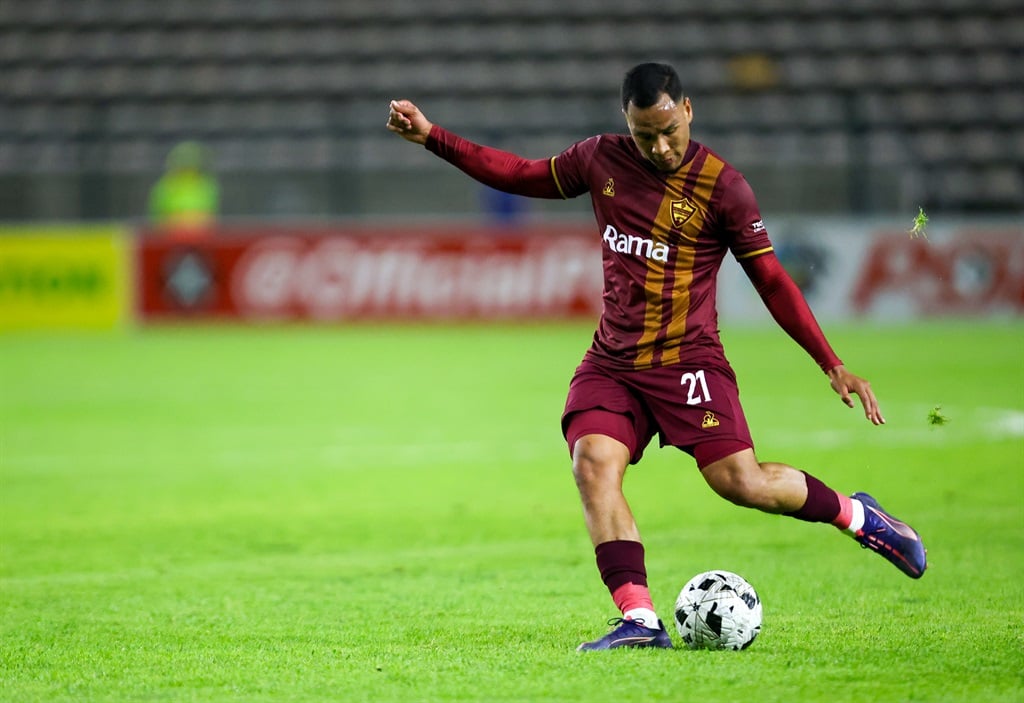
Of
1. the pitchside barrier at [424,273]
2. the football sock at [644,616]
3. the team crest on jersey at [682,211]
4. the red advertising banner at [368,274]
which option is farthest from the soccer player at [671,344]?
the red advertising banner at [368,274]

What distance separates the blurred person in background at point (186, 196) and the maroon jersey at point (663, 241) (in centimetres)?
1698

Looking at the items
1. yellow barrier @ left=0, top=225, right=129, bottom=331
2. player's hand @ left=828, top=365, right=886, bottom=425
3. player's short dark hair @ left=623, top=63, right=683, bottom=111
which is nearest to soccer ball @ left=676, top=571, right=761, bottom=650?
player's hand @ left=828, top=365, right=886, bottom=425

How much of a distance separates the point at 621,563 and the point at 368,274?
56.0 ft

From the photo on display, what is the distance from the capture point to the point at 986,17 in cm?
2578

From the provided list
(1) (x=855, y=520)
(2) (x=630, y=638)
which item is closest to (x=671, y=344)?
(1) (x=855, y=520)

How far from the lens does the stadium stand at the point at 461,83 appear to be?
77.2 ft

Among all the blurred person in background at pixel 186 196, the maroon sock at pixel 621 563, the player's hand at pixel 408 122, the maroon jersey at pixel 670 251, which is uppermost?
the blurred person in background at pixel 186 196

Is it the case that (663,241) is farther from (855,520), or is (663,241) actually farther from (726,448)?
(855,520)

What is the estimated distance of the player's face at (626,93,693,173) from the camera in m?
5.21

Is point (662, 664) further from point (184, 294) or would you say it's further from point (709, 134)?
point (709, 134)

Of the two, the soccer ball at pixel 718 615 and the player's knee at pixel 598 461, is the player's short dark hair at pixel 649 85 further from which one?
the soccer ball at pixel 718 615

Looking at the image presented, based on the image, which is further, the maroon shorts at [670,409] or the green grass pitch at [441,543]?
the maroon shorts at [670,409]

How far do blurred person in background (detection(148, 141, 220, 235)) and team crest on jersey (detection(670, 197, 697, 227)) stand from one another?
17162mm

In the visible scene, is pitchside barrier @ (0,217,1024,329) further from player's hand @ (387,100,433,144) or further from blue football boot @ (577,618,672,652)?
blue football boot @ (577,618,672,652)
